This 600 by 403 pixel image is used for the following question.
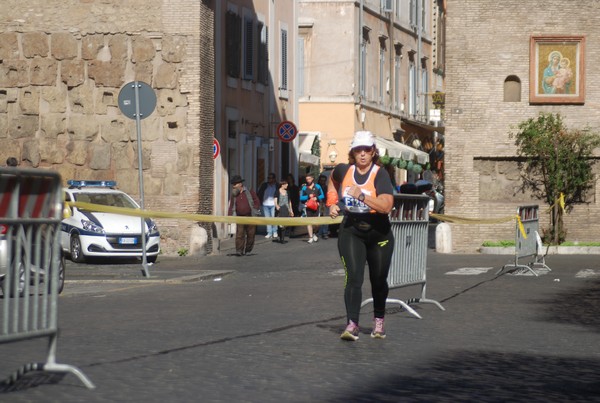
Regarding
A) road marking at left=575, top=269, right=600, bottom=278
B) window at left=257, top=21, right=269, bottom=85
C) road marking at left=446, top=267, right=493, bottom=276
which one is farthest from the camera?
window at left=257, top=21, right=269, bottom=85

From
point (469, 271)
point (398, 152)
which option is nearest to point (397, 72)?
point (398, 152)

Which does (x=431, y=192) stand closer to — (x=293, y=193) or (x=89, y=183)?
(x=293, y=193)

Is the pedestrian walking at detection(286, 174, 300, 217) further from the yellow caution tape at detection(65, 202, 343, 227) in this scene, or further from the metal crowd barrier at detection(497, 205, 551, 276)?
the yellow caution tape at detection(65, 202, 343, 227)

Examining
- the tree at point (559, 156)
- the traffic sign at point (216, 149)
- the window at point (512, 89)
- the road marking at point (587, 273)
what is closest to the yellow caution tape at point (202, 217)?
the road marking at point (587, 273)

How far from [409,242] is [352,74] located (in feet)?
129

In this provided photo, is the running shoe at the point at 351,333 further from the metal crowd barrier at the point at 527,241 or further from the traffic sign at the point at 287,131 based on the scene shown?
the traffic sign at the point at 287,131

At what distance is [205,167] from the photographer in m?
31.8

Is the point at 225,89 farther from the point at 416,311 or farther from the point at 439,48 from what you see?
the point at 439,48

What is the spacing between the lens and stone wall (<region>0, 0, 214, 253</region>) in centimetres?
3114

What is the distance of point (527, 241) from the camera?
965 inches

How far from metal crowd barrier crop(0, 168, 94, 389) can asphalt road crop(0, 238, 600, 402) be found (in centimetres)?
35

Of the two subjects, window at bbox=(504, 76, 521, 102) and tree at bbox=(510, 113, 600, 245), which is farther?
window at bbox=(504, 76, 521, 102)

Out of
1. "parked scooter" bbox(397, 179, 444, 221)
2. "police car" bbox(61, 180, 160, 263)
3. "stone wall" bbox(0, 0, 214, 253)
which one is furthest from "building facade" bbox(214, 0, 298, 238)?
"police car" bbox(61, 180, 160, 263)

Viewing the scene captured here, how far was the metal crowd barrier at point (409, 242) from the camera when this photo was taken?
50.0ft
